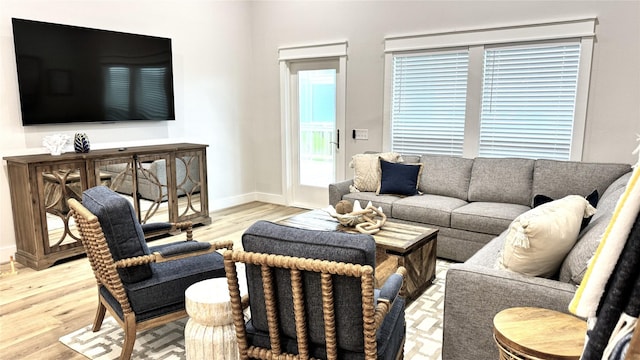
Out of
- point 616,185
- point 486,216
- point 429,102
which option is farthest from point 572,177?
point 429,102

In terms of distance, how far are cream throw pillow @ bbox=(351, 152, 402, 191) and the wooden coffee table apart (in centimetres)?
117

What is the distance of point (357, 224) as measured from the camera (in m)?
3.32

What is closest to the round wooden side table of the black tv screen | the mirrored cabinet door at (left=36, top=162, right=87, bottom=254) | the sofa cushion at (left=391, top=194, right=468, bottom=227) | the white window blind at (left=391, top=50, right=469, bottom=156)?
the sofa cushion at (left=391, top=194, right=468, bottom=227)

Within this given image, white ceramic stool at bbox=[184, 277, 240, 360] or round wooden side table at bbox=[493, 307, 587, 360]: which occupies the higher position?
round wooden side table at bbox=[493, 307, 587, 360]

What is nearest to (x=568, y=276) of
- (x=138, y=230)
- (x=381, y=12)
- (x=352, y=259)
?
(x=352, y=259)

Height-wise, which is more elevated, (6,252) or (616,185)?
(616,185)

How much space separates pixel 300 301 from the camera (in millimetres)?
1509

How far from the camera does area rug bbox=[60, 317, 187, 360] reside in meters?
2.45

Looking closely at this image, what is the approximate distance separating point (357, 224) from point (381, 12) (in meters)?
2.90

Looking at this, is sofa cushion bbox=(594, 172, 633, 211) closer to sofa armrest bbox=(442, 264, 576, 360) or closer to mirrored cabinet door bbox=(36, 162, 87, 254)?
sofa armrest bbox=(442, 264, 576, 360)

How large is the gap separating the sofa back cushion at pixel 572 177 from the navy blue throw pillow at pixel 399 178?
1.10 m

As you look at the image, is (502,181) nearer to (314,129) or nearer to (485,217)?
(485,217)

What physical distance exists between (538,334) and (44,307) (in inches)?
125

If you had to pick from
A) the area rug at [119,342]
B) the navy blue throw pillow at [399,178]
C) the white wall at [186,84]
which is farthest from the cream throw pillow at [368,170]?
the area rug at [119,342]
